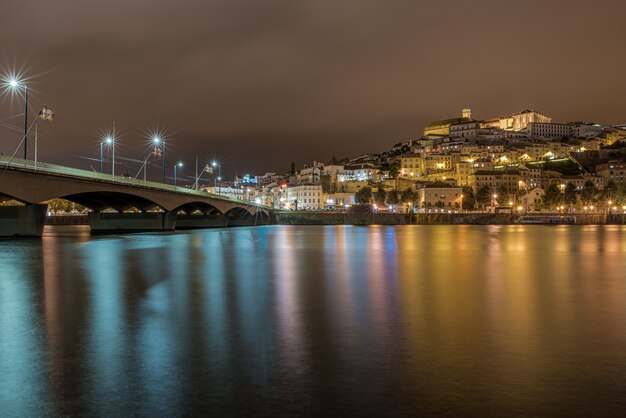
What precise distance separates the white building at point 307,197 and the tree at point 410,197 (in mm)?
34567

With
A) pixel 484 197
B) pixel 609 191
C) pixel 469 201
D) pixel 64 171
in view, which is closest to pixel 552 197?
pixel 609 191

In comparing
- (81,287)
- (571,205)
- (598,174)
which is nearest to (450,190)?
(571,205)

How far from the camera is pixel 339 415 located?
6.22 m

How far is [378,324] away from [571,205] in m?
143

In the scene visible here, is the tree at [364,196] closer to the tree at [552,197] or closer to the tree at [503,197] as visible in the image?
the tree at [503,197]

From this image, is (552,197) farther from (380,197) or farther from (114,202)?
(114,202)

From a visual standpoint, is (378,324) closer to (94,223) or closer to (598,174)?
(94,223)

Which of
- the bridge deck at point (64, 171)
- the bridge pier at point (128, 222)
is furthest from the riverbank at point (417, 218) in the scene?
the bridge deck at point (64, 171)

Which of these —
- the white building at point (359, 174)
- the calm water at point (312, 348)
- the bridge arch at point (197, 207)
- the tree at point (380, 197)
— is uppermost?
the white building at point (359, 174)

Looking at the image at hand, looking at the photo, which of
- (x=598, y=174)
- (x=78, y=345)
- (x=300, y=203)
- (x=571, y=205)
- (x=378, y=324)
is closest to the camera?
(x=78, y=345)

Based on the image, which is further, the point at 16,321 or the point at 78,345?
the point at 16,321

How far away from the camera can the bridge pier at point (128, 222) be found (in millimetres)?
73188

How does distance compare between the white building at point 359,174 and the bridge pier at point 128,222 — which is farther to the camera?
the white building at point 359,174

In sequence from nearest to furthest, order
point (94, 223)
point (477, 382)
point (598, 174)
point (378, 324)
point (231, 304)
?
point (477, 382), point (378, 324), point (231, 304), point (94, 223), point (598, 174)
